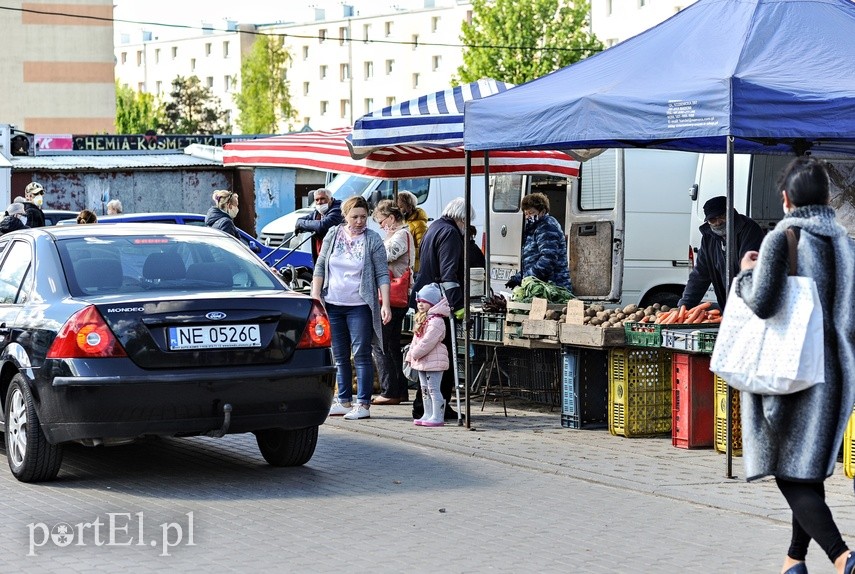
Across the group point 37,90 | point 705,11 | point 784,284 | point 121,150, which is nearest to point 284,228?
point 705,11

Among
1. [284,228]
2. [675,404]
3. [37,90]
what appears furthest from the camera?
[37,90]

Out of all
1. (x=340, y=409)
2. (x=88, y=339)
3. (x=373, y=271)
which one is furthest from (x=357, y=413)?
(x=88, y=339)

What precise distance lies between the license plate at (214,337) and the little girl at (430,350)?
2869 mm

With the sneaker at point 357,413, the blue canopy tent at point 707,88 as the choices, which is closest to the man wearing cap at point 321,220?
the sneaker at point 357,413

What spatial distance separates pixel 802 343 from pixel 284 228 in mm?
18160

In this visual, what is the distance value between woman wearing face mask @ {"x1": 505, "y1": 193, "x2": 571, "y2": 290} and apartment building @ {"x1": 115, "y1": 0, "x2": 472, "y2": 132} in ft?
296

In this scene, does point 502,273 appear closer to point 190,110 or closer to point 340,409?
point 340,409

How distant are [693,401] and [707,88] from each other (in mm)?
2318

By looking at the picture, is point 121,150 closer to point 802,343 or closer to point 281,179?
point 281,179

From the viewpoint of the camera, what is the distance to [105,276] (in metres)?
8.54

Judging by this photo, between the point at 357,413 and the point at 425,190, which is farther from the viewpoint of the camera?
the point at 425,190

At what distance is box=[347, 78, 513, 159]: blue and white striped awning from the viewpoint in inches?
517

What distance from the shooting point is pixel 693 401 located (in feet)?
32.2

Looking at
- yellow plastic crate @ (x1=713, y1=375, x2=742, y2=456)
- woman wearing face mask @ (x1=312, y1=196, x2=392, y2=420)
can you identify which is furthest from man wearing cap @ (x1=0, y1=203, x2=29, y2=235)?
yellow plastic crate @ (x1=713, y1=375, x2=742, y2=456)
